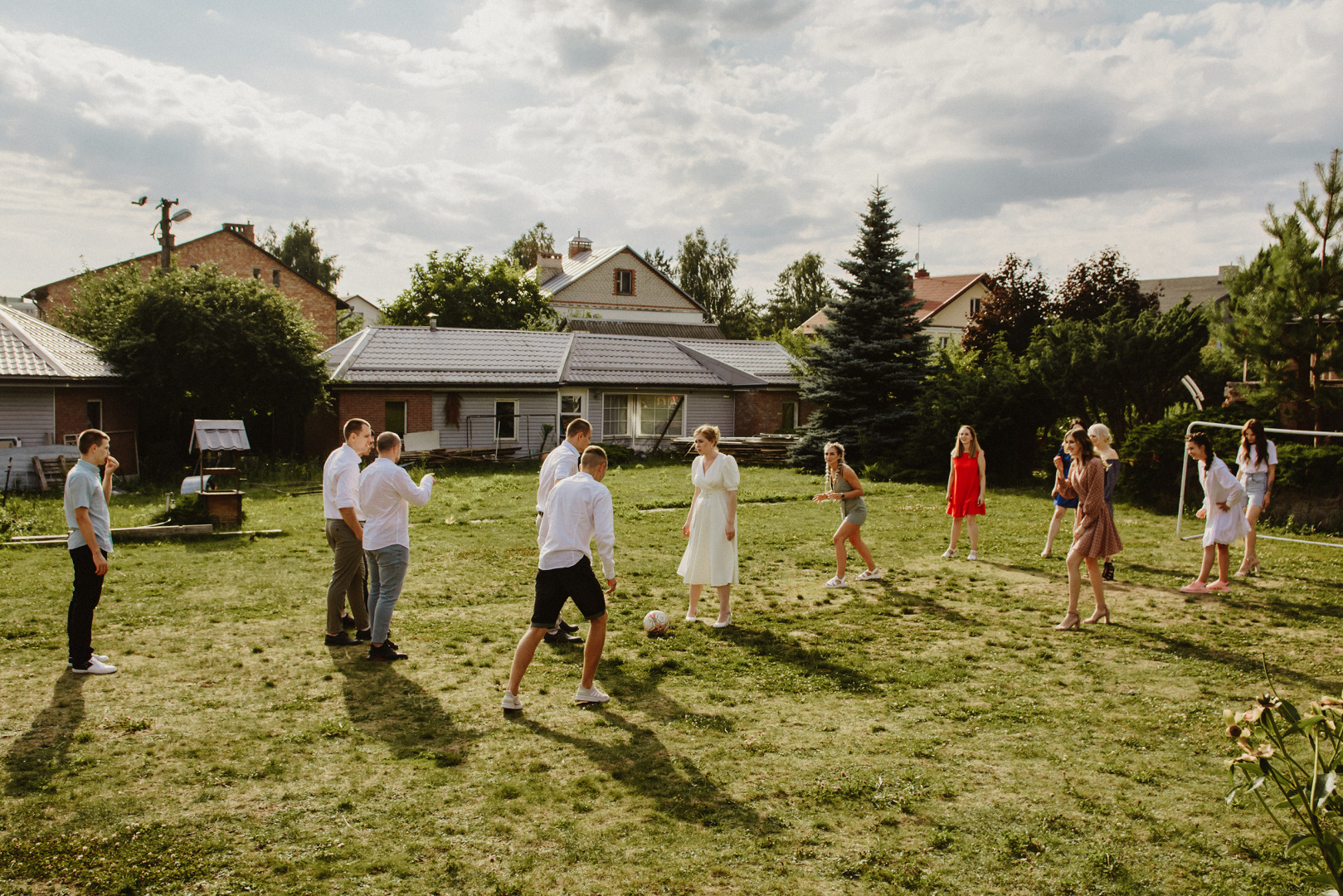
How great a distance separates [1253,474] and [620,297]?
46.8m

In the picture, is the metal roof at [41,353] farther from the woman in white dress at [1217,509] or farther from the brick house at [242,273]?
the woman in white dress at [1217,509]

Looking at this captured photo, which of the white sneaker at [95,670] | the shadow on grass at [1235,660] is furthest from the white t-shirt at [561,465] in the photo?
the shadow on grass at [1235,660]

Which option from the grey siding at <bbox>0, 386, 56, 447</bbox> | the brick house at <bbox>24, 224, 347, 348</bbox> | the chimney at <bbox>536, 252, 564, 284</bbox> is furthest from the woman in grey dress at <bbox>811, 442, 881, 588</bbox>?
the chimney at <bbox>536, 252, 564, 284</bbox>

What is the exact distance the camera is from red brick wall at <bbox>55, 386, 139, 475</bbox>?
21.9 metres

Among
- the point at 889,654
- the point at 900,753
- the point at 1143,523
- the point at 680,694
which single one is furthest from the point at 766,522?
the point at 900,753

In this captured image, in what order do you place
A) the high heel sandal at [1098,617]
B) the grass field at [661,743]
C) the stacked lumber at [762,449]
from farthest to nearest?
the stacked lumber at [762,449], the high heel sandal at [1098,617], the grass field at [661,743]

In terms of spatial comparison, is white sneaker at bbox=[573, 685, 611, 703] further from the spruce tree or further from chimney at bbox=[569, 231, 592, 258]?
chimney at bbox=[569, 231, 592, 258]

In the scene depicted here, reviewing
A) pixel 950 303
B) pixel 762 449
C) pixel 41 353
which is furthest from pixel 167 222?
pixel 950 303

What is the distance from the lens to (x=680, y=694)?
253 inches

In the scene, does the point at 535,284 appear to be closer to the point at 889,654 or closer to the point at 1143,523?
the point at 1143,523

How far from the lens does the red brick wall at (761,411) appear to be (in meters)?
32.5

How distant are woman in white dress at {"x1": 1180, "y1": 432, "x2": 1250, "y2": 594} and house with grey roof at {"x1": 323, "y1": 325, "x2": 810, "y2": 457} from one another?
72.7 ft

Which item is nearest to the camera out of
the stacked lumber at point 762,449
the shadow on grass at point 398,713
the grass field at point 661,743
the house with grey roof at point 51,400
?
the grass field at point 661,743

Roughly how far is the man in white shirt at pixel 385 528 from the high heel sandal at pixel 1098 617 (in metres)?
6.42
